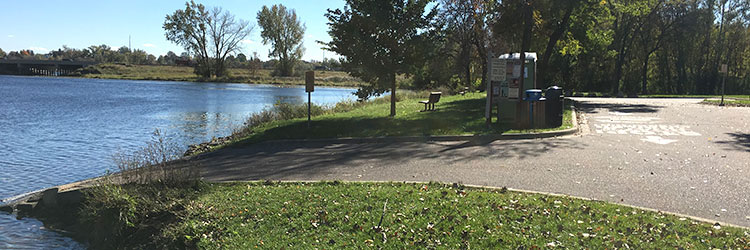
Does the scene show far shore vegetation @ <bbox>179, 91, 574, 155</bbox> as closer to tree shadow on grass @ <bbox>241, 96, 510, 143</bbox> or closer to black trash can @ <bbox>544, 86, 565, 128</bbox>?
tree shadow on grass @ <bbox>241, 96, 510, 143</bbox>

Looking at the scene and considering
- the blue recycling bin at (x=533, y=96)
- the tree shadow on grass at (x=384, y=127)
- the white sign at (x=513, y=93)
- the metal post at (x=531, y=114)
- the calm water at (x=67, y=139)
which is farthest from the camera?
the blue recycling bin at (x=533, y=96)

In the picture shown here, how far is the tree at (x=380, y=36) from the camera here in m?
18.4

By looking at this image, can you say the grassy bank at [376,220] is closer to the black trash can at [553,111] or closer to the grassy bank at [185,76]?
the black trash can at [553,111]

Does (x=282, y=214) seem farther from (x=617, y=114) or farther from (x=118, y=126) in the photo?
(x=118, y=126)

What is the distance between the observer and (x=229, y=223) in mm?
6910

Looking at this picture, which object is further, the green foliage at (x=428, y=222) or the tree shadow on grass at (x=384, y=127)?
the tree shadow on grass at (x=384, y=127)

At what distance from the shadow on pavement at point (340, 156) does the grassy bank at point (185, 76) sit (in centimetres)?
7666

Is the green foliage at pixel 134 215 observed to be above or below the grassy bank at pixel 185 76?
below

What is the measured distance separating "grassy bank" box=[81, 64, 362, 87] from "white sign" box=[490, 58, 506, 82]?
75.6 meters

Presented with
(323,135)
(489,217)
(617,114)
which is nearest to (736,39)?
(617,114)

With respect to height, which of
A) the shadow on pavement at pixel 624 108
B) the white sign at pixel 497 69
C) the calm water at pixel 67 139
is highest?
the white sign at pixel 497 69

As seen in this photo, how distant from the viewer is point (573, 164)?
10.0 metres

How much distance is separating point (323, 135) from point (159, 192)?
7.67 metres

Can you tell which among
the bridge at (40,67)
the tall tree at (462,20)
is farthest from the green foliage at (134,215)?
the bridge at (40,67)
